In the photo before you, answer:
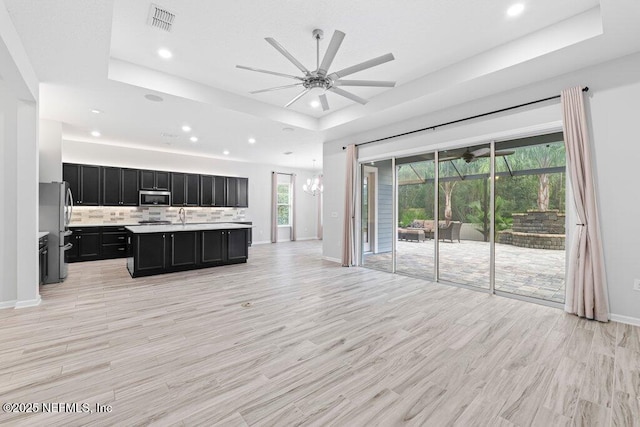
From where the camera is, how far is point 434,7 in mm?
2844

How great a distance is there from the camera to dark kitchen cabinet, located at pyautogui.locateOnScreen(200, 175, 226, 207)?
8828 millimetres

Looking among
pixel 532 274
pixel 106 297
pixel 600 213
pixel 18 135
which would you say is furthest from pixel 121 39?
pixel 532 274

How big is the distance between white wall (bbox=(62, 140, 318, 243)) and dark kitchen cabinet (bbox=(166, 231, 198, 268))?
3738mm

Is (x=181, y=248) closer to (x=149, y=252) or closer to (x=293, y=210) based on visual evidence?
(x=149, y=252)

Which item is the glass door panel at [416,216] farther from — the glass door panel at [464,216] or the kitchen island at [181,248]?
the kitchen island at [181,248]

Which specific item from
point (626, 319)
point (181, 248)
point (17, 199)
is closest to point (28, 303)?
point (17, 199)

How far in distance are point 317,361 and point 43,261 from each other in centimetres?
475

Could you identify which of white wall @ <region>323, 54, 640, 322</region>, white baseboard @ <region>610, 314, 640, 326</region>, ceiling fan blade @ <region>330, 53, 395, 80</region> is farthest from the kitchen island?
white baseboard @ <region>610, 314, 640, 326</region>

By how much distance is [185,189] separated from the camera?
845cm

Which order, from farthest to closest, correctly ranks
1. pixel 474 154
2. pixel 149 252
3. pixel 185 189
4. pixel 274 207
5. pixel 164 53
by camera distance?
Answer: pixel 274 207 → pixel 185 189 → pixel 149 252 → pixel 474 154 → pixel 164 53

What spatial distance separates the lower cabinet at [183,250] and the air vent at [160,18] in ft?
11.6

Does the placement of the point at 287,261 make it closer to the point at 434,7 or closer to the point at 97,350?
the point at 97,350

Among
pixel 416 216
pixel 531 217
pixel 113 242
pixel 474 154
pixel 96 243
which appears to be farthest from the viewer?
pixel 113 242

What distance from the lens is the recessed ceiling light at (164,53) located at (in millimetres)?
3586
